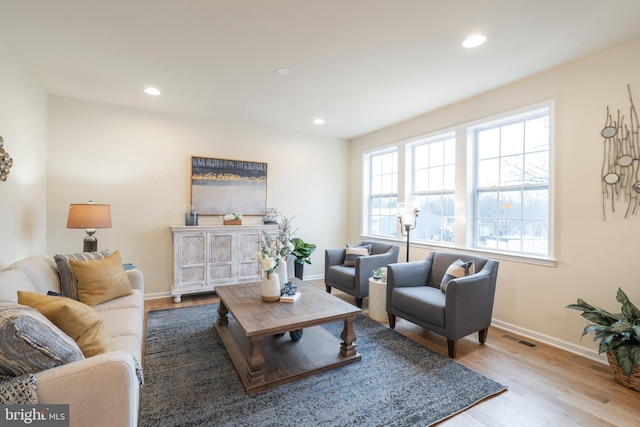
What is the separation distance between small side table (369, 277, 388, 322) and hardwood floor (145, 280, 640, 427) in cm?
45

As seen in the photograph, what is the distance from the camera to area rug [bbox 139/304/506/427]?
5.97 ft

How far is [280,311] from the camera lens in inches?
95.3

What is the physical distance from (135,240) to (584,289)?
5.16 meters

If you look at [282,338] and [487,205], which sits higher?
[487,205]

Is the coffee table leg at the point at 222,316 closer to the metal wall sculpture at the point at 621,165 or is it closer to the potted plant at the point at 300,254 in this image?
the potted plant at the point at 300,254

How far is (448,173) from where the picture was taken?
411 cm

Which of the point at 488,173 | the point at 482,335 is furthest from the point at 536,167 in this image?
the point at 482,335

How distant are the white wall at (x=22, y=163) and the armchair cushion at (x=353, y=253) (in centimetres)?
364

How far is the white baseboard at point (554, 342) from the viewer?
2580 mm

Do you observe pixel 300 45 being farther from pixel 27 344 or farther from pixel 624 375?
pixel 624 375

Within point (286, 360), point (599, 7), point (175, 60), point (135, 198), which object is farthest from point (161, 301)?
point (599, 7)

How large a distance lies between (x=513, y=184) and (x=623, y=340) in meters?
1.73

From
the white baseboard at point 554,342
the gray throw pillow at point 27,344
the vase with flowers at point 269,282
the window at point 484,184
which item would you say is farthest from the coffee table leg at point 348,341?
the window at point 484,184

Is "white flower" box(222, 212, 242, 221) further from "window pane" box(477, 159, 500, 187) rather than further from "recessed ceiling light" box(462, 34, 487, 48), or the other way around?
"recessed ceiling light" box(462, 34, 487, 48)
